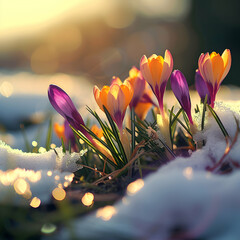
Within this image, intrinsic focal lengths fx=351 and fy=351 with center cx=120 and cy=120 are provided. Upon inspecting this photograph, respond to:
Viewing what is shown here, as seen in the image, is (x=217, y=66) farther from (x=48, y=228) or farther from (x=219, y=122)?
(x=48, y=228)

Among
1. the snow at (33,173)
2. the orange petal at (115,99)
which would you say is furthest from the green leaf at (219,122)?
the snow at (33,173)

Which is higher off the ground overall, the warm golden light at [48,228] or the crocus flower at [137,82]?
the crocus flower at [137,82]

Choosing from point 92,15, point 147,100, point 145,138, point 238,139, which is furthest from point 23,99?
point 92,15

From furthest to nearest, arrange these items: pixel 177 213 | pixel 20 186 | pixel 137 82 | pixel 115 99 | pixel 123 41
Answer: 1. pixel 123 41
2. pixel 137 82
3. pixel 115 99
4. pixel 20 186
5. pixel 177 213

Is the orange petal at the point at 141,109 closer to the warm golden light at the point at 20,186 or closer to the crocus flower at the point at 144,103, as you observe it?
the crocus flower at the point at 144,103

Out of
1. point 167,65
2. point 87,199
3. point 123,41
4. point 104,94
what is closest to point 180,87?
point 167,65

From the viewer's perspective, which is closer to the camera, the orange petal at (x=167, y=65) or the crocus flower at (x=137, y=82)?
the orange petal at (x=167, y=65)

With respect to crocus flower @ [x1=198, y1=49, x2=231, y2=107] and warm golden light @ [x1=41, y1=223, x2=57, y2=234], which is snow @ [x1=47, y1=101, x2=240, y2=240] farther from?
crocus flower @ [x1=198, y1=49, x2=231, y2=107]
